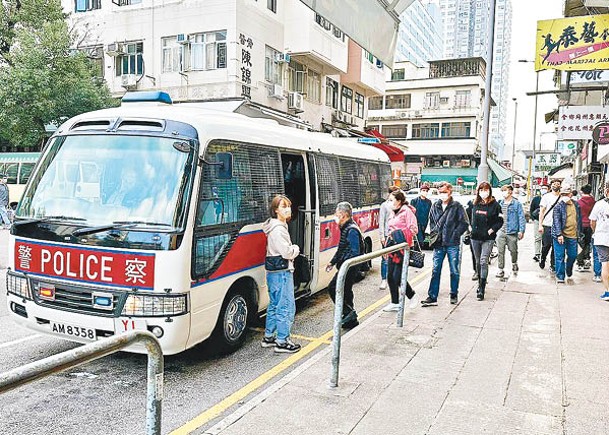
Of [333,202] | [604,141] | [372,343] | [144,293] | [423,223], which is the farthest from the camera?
[423,223]

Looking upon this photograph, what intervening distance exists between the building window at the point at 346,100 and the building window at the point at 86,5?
508 inches

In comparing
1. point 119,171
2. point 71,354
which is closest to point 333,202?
point 119,171

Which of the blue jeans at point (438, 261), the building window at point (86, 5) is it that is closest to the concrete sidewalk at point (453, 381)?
the blue jeans at point (438, 261)

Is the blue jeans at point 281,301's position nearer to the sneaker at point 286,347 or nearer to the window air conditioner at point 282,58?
the sneaker at point 286,347

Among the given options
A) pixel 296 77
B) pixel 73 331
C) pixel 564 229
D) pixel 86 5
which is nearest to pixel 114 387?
pixel 73 331

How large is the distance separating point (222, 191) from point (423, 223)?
24.3 feet

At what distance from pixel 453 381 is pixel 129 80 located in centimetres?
2062

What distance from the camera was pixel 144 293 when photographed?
4.52 meters

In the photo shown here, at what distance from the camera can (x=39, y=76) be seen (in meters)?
20.1

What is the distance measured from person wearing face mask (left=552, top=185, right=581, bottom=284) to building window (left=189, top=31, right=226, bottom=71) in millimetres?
14465

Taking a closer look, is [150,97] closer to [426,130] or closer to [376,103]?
[426,130]

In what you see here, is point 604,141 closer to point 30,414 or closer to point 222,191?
point 222,191

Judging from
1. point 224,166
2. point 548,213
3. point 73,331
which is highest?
point 224,166

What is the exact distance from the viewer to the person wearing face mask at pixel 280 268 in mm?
5438
